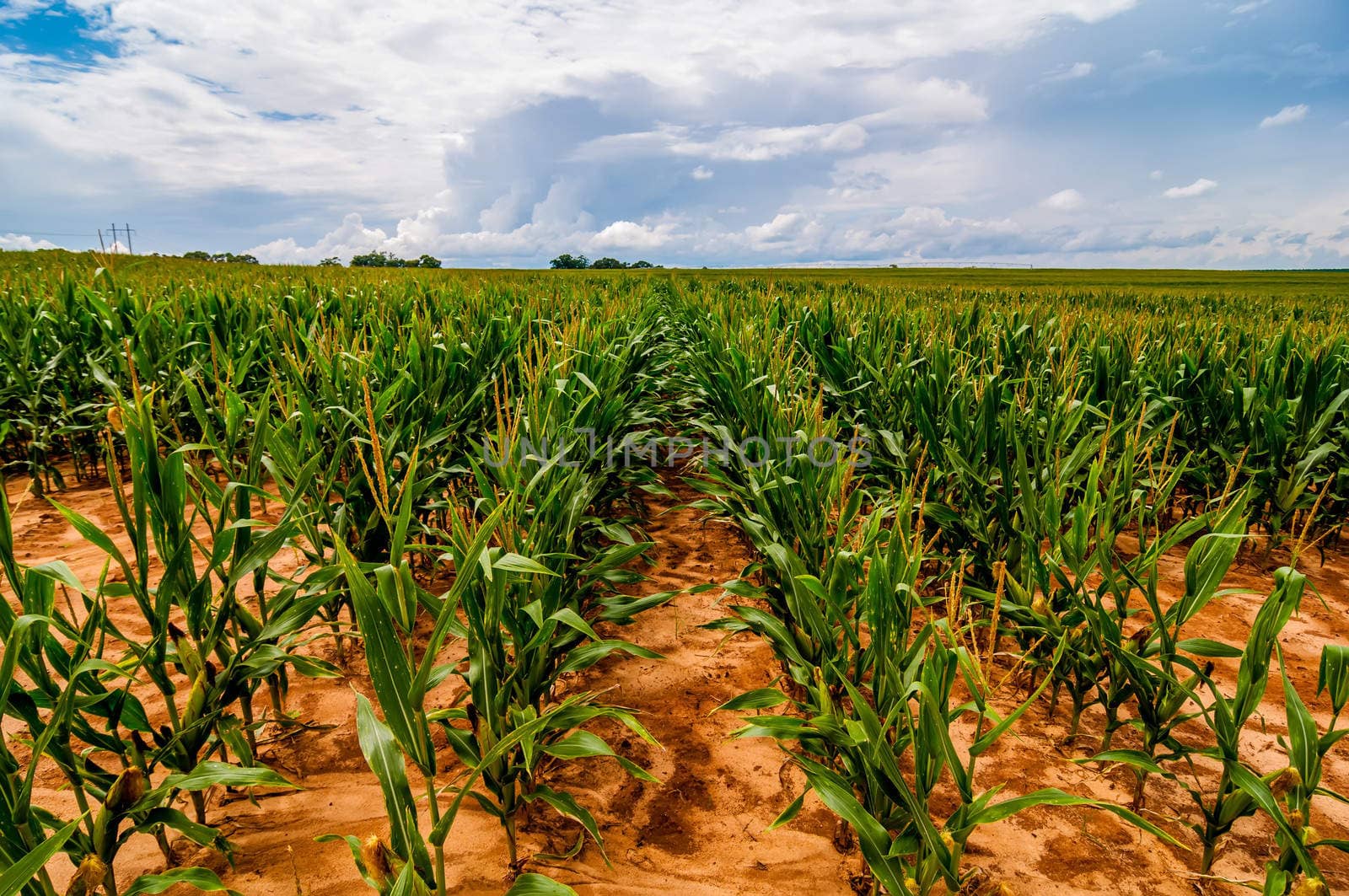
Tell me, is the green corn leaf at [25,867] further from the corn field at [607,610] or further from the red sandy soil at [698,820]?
the red sandy soil at [698,820]

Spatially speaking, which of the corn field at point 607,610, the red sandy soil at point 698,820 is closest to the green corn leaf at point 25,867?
the corn field at point 607,610

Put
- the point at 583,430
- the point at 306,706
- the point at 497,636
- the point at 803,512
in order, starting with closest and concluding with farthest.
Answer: the point at 497,636, the point at 306,706, the point at 803,512, the point at 583,430

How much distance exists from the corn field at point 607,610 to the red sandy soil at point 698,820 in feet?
0.08

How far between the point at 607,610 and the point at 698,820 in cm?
66

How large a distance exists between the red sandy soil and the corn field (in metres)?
0.03

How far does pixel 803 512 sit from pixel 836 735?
0.97 m

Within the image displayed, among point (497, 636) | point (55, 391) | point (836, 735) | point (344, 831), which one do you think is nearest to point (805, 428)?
point (836, 735)

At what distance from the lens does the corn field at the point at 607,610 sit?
4.33 ft

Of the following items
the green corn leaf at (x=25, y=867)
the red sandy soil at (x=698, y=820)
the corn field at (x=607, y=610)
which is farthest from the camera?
the red sandy soil at (x=698, y=820)

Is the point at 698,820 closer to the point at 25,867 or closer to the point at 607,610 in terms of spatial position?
the point at 607,610

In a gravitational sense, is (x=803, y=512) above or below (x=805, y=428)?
below

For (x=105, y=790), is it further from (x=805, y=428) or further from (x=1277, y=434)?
(x=1277, y=434)

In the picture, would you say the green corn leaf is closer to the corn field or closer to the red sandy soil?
the corn field

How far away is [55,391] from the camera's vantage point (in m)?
4.38
